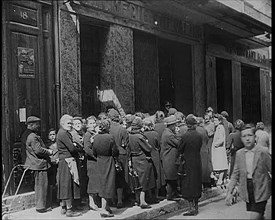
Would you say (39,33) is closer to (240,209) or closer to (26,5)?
(26,5)

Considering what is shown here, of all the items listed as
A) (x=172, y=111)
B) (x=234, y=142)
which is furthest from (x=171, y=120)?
(x=234, y=142)

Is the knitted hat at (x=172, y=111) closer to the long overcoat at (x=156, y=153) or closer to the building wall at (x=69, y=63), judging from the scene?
the long overcoat at (x=156, y=153)

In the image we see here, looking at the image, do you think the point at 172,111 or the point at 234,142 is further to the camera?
the point at 172,111

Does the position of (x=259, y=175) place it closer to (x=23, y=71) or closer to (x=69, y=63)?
(x=69, y=63)

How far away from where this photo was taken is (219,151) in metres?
4.16

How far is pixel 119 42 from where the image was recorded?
4.65 meters

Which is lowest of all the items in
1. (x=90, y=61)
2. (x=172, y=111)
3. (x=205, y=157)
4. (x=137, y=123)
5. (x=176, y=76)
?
(x=205, y=157)

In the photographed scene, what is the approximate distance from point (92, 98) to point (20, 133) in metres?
0.78

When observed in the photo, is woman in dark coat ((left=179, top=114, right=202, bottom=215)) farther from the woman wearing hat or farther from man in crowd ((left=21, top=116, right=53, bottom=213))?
man in crowd ((left=21, top=116, right=53, bottom=213))

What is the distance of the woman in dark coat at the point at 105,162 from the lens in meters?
4.87

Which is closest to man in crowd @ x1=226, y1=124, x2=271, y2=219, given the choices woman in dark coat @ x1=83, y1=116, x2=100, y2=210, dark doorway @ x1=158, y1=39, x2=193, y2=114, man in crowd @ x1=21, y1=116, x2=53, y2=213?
dark doorway @ x1=158, y1=39, x2=193, y2=114

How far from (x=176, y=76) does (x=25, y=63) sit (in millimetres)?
1285

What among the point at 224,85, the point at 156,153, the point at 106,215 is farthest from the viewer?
the point at 156,153

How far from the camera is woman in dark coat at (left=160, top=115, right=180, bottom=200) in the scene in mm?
5043
